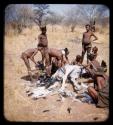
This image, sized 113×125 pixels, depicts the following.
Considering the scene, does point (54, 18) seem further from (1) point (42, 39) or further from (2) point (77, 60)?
(2) point (77, 60)

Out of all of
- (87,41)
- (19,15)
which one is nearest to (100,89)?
(87,41)

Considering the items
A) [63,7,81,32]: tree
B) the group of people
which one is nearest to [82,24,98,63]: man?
the group of people

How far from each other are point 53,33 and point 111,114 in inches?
28.3

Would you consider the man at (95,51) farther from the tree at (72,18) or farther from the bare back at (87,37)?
the tree at (72,18)

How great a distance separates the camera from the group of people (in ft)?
7.95

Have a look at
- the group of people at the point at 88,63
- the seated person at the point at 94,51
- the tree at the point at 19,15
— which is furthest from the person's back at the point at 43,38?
the seated person at the point at 94,51

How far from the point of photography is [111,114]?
2439 millimetres

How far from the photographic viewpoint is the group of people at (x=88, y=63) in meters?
2.42

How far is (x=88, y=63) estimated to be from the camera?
8.01ft

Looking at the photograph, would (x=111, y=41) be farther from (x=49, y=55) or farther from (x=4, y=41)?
(x=4, y=41)

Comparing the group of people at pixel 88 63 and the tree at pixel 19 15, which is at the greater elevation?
the tree at pixel 19 15

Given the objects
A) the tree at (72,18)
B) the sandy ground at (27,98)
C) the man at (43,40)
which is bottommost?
the sandy ground at (27,98)
